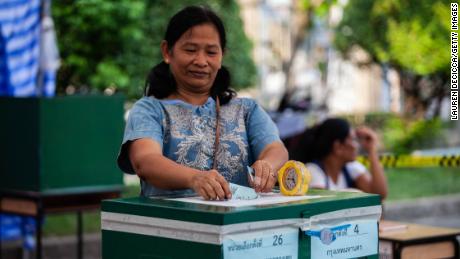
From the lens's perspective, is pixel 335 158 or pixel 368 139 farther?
pixel 368 139

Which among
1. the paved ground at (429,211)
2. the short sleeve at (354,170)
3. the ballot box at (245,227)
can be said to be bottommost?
the paved ground at (429,211)

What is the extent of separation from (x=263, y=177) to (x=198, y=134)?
0.31m

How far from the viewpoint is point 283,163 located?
3.78 metres

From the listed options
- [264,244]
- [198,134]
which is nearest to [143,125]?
[198,134]

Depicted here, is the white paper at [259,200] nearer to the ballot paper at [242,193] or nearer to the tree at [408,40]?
the ballot paper at [242,193]

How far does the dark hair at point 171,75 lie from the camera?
377cm

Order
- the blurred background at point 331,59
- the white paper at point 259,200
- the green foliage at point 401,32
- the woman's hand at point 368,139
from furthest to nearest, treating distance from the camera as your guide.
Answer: the green foliage at point 401,32
the blurred background at point 331,59
the woman's hand at point 368,139
the white paper at point 259,200

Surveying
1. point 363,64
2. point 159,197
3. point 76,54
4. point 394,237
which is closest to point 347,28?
point 363,64

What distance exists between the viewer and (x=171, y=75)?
152 inches

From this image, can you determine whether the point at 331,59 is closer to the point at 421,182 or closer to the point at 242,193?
the point at 421,182

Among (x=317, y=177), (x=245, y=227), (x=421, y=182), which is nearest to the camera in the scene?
(x=245, y=227)

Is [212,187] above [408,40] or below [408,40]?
Result: below

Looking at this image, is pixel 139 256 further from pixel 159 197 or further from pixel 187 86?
A: pixel 187 86

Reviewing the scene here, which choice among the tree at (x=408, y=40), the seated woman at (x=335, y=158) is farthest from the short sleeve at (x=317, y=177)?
the tree at (x=408, y=40)
